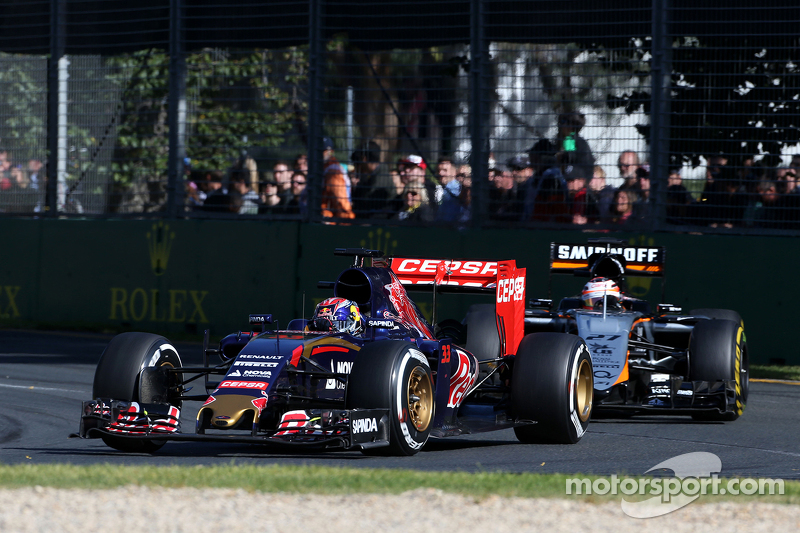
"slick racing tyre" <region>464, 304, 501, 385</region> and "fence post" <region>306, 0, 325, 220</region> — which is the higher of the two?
"fence post" <region>306, 0, 325, 220</region>

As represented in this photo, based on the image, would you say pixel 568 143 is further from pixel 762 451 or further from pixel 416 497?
pixel 416 497

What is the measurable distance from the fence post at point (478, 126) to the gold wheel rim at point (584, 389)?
21.8 feet

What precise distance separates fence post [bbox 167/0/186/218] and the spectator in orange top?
226 centimetres

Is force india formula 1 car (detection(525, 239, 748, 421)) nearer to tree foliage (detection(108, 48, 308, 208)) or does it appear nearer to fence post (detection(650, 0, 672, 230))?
fence post (detection(650, 0, 672, 230))

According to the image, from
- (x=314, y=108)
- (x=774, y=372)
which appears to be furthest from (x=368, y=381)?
(x=314, y=108)

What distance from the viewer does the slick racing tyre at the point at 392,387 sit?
7.54 metres

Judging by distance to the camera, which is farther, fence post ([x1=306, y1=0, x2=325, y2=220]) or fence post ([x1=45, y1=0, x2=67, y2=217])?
fence post ([x1=45, y1=0, x2=67, y2=217])

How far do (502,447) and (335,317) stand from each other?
147 cm

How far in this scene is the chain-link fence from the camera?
14438 millimetres

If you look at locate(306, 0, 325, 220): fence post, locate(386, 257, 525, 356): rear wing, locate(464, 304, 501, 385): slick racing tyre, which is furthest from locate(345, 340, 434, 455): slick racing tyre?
locate(306, 0, 325, 220): fence post

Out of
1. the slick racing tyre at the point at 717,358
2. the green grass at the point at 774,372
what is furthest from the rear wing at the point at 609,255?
the green grass at the point at 774,372

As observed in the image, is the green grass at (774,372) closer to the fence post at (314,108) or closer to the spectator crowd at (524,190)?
the spectator crowd at (524,190)

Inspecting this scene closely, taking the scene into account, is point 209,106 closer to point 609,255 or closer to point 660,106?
point 660,106

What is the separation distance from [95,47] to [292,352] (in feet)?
38.8
